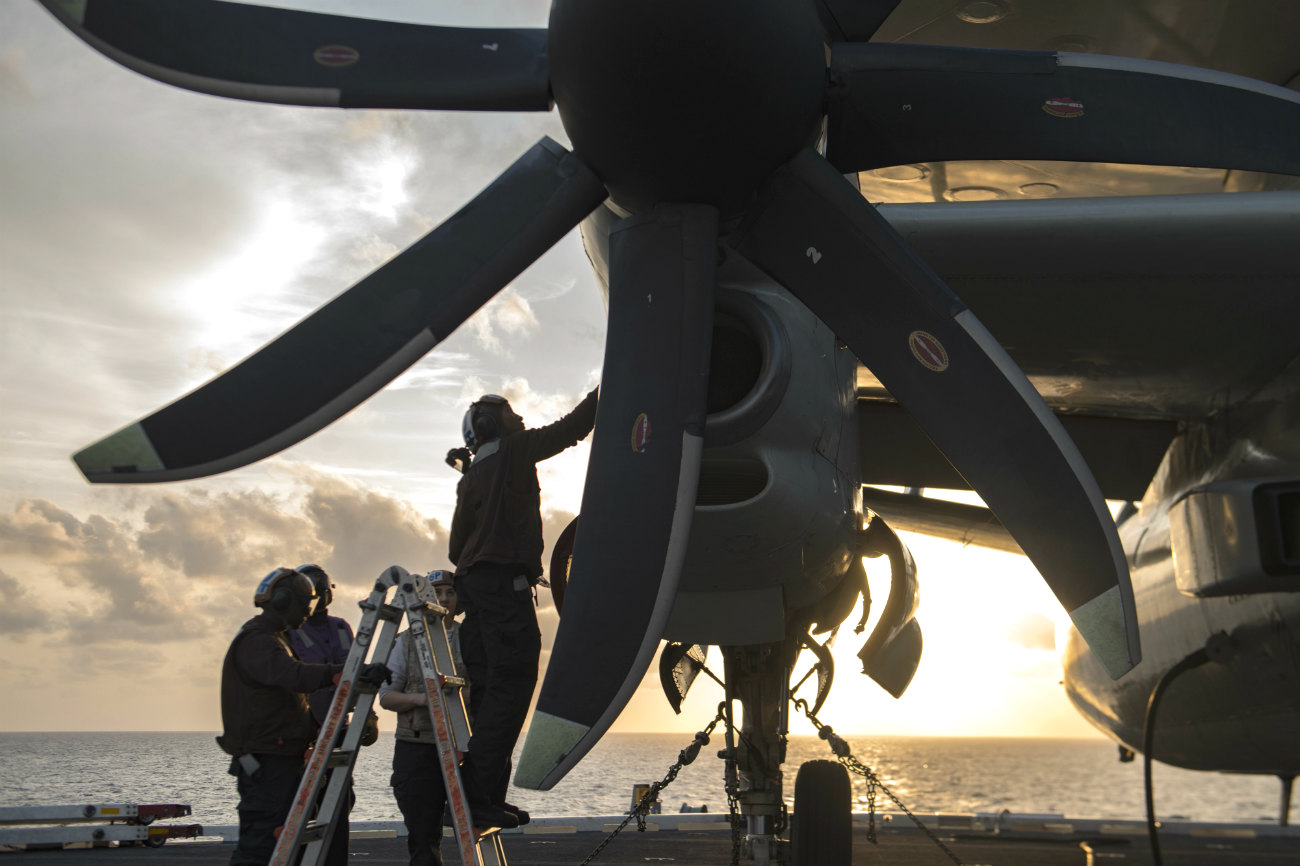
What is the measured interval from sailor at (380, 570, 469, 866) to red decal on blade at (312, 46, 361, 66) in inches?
92.6

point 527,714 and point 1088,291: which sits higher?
point 1088,291

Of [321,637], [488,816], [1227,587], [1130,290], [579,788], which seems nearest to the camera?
[488,816]

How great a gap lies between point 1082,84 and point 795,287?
1.32 meters

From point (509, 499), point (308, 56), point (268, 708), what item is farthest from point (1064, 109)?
point (268, 708)

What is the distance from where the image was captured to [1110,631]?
3.27 metres

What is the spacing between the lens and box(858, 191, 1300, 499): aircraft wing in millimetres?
4922

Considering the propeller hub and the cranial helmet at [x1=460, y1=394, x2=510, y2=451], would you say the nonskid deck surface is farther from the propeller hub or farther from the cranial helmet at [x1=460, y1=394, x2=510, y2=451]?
the propeller hub

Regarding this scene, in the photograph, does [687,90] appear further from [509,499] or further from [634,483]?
[509,499]

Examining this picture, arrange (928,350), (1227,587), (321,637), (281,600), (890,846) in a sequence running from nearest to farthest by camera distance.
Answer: (928,350) < (281,600) < (1227,587) < (321,637) < (890,846)

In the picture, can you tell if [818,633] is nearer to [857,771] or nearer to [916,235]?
[857,771]

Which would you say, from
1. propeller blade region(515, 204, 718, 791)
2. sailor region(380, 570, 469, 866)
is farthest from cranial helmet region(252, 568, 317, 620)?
propeller blade region(515, 204, 718, 791)

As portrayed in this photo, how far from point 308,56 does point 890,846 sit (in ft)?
39.5

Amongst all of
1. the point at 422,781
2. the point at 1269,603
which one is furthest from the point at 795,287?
the point at 1269,603

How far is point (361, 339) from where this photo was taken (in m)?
3.46
